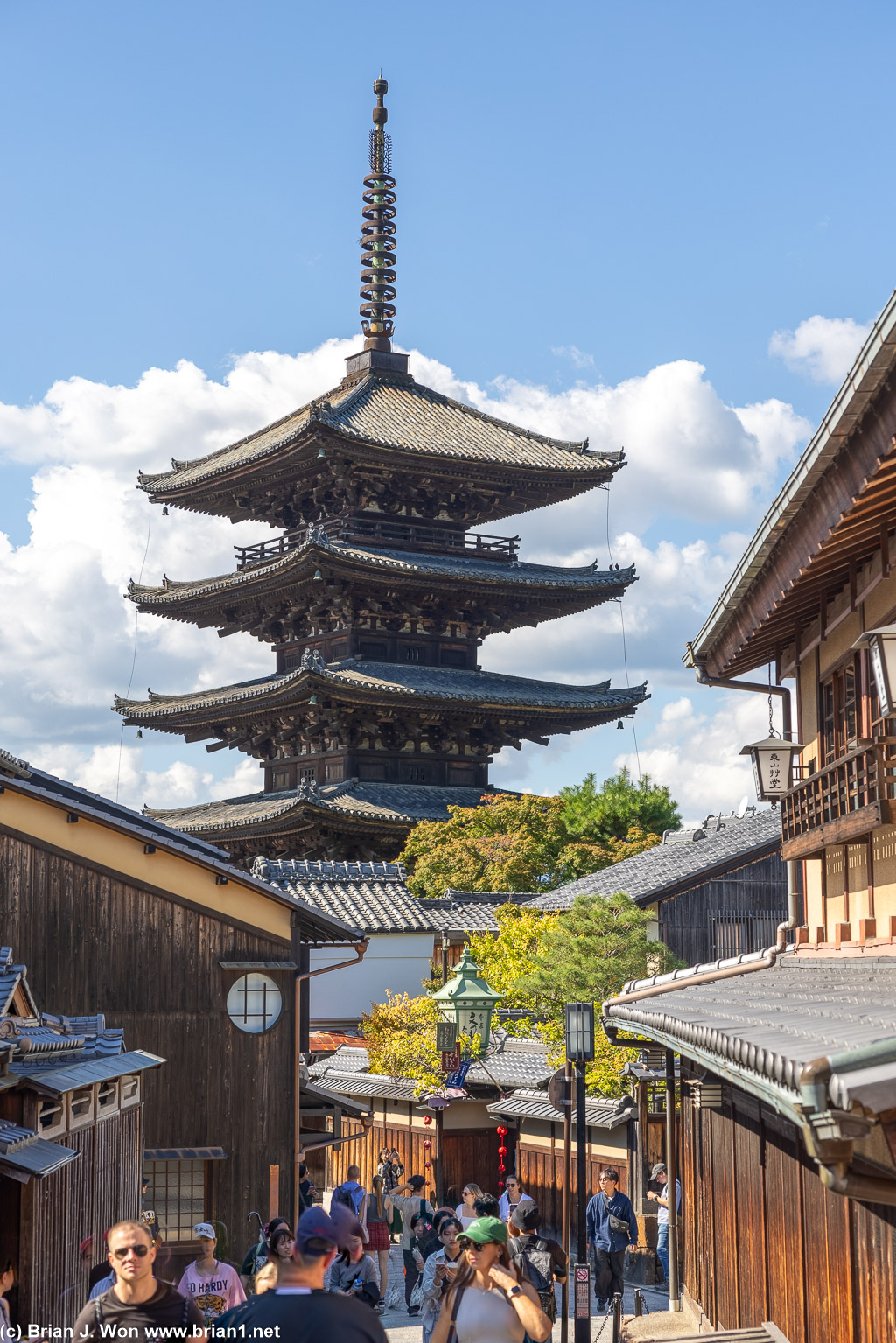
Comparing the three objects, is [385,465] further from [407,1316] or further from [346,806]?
[407,1316]

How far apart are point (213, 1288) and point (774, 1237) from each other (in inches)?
147

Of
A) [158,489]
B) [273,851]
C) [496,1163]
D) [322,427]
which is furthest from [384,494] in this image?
[496,1163]

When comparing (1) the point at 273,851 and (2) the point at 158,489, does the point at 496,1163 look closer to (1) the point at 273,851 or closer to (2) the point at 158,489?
(1) the point at 273,851

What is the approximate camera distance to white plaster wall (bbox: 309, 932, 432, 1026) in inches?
1272

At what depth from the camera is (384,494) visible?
42.7 meters

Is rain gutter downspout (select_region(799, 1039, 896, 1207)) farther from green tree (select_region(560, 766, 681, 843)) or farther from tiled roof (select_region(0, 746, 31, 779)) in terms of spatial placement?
green tree (select_region(560, 766, 681, 843))

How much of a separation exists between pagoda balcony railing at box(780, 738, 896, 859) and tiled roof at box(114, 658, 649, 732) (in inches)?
998

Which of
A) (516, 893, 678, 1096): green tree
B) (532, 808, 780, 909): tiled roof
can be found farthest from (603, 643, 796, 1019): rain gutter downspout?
(532, 808, 780, 909): tiled roof

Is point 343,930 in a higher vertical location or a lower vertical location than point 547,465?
lower

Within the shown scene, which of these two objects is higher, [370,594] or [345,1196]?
[370,594]

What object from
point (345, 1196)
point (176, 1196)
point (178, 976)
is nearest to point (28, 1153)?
point (345, 1196)

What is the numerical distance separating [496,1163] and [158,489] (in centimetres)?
2655

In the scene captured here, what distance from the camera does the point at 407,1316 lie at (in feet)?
61.0

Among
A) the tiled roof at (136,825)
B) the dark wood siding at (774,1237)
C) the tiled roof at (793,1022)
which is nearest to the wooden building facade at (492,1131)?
the tiled roof at (136,825)
